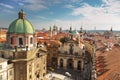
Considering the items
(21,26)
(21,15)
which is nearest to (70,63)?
(21,26)

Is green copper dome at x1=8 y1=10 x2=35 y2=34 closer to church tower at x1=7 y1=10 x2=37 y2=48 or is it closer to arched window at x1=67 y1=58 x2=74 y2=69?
church tower at x1=7 y1=10 x2=37 y2=48

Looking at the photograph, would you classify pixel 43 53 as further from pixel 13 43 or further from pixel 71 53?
pixel 71 53

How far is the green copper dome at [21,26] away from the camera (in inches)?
1647

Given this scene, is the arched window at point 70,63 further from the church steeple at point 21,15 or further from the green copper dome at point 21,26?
the church steeple at point 21,15

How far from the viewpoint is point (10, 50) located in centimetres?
3950

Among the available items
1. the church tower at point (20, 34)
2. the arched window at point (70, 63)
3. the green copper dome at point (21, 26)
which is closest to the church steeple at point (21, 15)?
the green copper dome at point (21, 26)

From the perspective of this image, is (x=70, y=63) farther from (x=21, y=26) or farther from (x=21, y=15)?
(x=21, y=15)

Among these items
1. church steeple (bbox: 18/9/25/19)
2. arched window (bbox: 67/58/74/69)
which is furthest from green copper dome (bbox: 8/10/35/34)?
arched window (bbox: 67/58/74/69)

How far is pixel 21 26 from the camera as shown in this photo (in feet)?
139

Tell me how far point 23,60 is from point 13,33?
27.2 ft

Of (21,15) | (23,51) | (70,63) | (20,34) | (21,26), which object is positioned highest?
(21,15)

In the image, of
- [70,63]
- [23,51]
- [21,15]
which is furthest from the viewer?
[70,63]

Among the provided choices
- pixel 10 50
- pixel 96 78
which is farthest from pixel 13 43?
pixel 96 78

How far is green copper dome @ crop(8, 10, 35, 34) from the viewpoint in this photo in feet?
137
